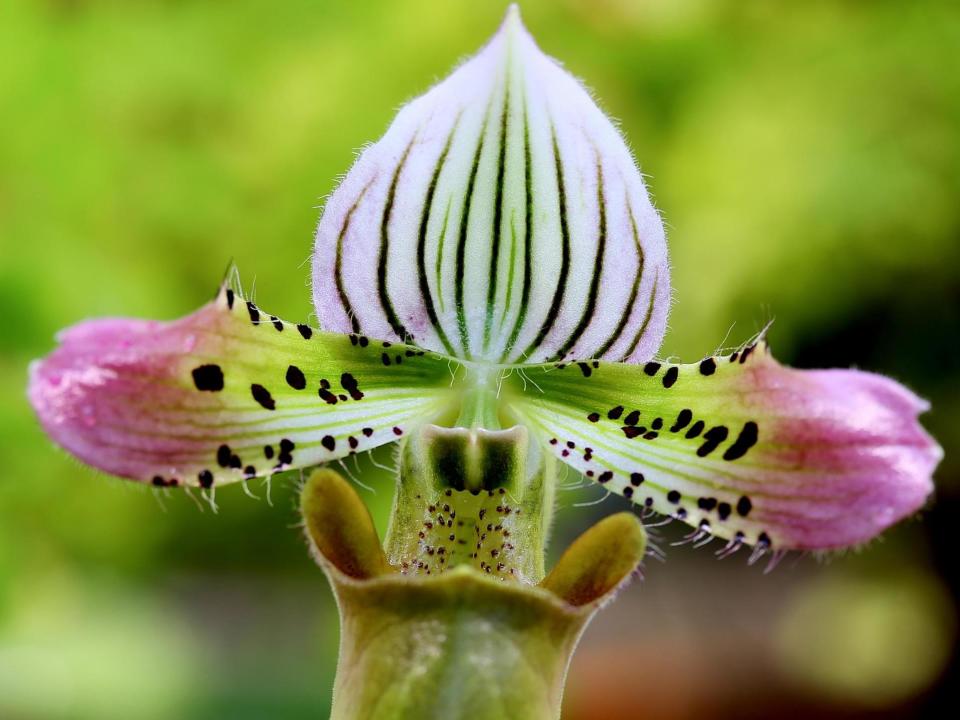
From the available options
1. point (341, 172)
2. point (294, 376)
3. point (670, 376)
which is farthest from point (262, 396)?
point (341, 172)

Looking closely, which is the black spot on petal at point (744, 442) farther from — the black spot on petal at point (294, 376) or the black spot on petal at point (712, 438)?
the black spot on petal at point (294, 376)

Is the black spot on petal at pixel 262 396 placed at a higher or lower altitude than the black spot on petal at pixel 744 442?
higher

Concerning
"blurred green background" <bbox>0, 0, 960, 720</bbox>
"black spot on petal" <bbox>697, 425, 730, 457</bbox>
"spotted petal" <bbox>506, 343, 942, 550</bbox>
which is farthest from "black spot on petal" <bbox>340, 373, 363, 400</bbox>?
"blurred green background" <bbox>0, 0, 960, 720</bbox>

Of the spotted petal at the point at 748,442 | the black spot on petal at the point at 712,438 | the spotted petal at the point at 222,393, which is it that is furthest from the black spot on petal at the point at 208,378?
the black spot on petal at the point at 712,438

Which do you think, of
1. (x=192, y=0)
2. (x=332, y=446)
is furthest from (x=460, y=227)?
(x=192, y=0)

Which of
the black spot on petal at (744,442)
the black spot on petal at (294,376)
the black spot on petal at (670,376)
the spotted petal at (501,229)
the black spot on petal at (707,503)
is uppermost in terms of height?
the spotted petal at (501,229)

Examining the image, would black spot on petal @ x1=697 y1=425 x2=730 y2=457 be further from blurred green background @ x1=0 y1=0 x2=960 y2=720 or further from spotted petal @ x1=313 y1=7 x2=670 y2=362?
blurred green background @ x1=0 y1=0 x2=960 y2=720
